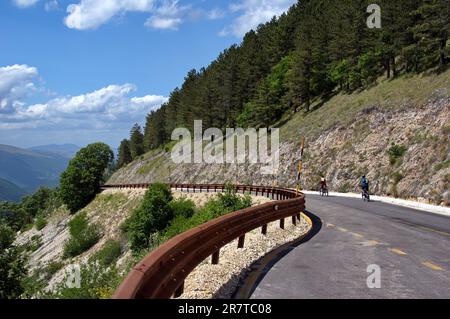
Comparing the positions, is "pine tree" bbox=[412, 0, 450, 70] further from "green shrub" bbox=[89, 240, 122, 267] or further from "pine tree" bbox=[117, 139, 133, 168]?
"pine tree" bbox=[117, 139, 133, 168]

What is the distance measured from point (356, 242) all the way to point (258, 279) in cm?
513

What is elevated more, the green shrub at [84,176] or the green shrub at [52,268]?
the green shrub at [84,176]

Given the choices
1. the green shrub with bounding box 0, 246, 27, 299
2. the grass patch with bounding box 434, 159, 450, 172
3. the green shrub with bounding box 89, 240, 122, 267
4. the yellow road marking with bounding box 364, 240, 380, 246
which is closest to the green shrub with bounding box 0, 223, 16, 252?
the green shrub with bounding box 0, 246, 27, 299

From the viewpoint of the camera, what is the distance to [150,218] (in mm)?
42906

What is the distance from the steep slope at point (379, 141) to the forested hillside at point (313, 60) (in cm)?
331

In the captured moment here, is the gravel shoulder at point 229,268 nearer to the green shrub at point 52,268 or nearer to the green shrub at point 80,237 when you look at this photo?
the green shrub at point 52,268

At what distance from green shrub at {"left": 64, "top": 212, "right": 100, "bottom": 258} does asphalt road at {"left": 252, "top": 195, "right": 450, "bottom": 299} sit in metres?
43.7

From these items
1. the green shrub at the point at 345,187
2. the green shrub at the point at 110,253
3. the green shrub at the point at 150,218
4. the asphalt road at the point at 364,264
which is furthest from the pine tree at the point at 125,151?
the asphalt road at the point at 364,264

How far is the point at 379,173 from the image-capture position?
38.8 m

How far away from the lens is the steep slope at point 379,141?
33.5 m

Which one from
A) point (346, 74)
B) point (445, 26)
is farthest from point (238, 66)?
point (445, 26)

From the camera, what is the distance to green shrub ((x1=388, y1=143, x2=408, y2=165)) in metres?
A: 37.8
